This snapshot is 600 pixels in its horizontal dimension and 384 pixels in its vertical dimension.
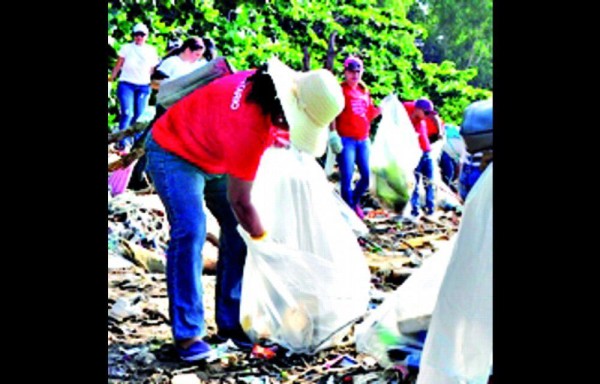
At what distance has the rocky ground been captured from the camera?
→ 9.97 feet

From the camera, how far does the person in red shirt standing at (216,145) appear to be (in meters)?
2.81

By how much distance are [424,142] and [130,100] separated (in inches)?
117

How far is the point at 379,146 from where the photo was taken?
7.38 metres

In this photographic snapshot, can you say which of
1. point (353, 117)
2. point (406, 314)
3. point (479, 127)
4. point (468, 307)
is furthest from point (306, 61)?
point (468, 307)

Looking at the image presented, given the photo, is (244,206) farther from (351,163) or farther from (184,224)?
(351,163)

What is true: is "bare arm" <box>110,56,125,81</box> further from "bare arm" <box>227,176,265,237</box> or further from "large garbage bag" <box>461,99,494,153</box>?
"large garbage bag" <box>461,99,494,153</box>

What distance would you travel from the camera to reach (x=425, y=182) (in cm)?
823

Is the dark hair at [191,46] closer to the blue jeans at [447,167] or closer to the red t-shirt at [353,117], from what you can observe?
the red t-shirt at [353,117]

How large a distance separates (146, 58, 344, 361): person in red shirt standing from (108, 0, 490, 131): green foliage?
6.30ft

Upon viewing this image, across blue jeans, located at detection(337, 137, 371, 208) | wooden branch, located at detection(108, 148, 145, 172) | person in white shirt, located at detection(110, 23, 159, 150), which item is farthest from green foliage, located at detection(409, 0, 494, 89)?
wooden branch, located at detection(108, 148, 145, 172)

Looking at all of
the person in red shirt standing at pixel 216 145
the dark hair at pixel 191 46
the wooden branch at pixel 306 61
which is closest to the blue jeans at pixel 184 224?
the person in red shirt standing at pixel 216 145

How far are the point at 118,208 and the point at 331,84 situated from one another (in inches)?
112
